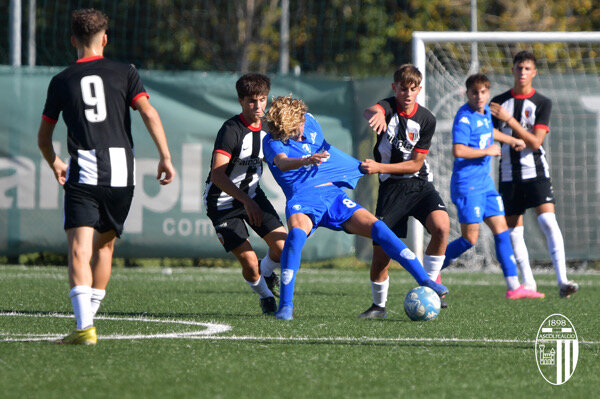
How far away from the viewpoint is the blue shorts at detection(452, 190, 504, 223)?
8.16 metres

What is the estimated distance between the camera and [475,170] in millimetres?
8234

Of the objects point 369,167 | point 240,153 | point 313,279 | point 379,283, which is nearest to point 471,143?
point 379,283

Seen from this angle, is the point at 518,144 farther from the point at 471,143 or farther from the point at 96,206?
the point at 96,206

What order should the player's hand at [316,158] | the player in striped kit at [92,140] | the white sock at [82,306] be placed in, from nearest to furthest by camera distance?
the white sock at [82,306]
the player in striped kit at [92,140]
the player's hand at [316,158]

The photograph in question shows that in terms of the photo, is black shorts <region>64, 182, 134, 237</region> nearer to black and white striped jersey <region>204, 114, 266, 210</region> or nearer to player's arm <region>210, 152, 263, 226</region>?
player's arm <region>210, 152, 263, 226</region>

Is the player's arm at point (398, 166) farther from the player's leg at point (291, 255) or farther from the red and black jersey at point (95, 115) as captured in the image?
the red and black jersey at point (95, 115)

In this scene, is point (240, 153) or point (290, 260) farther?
point (240, 153)

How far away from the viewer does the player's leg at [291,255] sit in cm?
623

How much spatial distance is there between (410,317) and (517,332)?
2.50ft

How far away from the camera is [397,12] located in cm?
2161

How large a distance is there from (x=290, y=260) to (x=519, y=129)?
10.4 ft

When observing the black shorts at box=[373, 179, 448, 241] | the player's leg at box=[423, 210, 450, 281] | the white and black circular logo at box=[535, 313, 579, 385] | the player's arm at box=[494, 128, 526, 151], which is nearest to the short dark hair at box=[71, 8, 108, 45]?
the black shorts at box=[373, 179, 448, 241]

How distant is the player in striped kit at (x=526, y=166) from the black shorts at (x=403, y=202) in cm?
176

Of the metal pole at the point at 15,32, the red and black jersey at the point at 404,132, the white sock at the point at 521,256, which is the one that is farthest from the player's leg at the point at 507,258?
the metal pole at the point at 15,32
